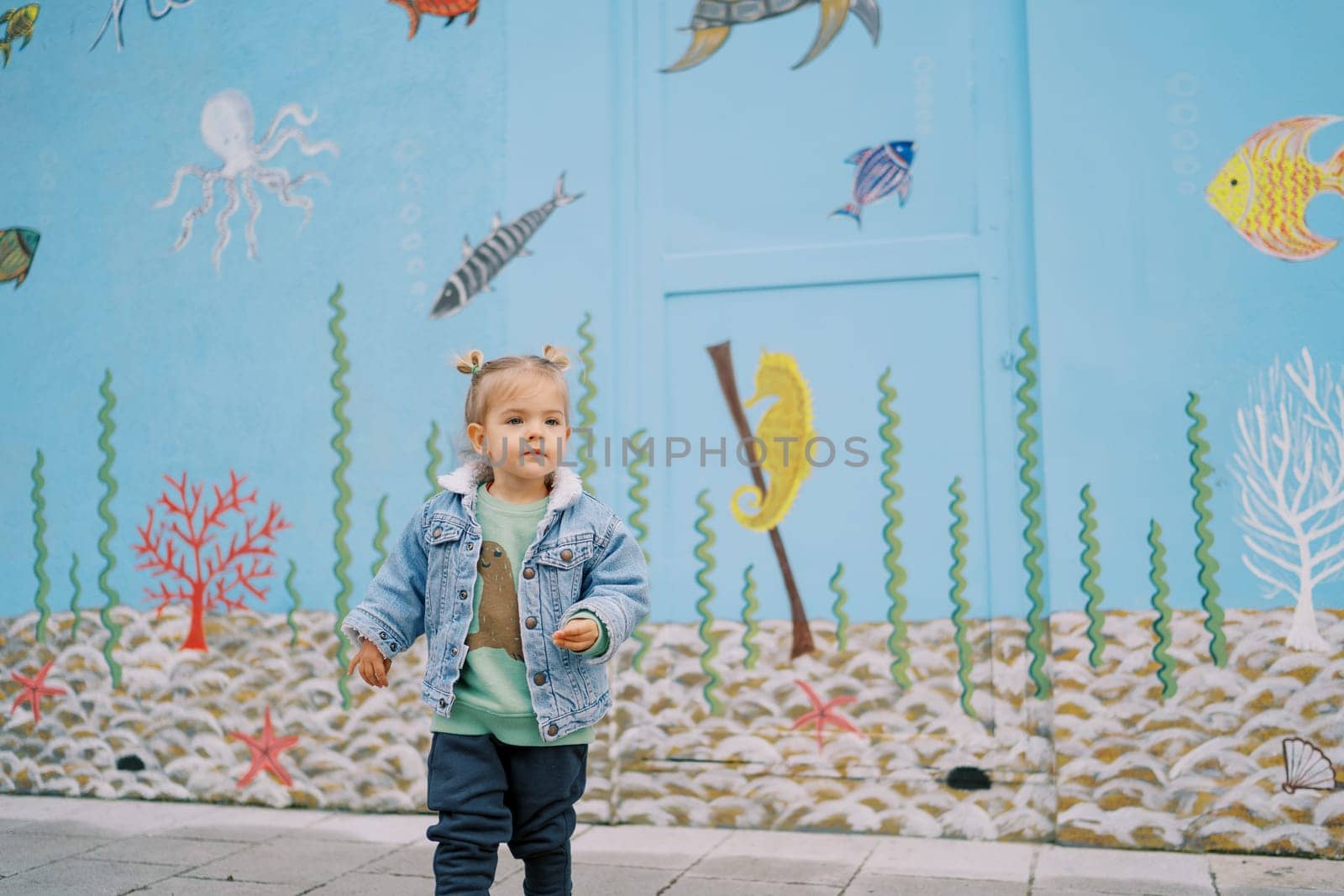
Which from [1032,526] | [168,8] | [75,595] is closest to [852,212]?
[1032,526]

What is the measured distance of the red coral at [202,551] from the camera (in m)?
4.02

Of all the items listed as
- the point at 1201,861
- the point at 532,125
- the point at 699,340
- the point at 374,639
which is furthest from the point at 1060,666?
the point at 532,125

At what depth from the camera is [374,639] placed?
2391 mm

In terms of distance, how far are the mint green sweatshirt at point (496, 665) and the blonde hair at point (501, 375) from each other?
0.83 feet

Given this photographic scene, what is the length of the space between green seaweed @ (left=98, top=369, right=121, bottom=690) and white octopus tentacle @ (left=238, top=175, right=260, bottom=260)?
682 millimetres

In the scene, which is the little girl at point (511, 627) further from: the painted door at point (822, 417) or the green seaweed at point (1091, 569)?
the green seaweed at point (1091, 569)

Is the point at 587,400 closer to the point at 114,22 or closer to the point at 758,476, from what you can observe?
the point at 758,476

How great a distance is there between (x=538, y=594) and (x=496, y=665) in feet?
0.54

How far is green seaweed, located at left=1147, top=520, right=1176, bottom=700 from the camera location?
128 inches

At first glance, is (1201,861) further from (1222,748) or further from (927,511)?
(927,511)

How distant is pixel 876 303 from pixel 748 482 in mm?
649

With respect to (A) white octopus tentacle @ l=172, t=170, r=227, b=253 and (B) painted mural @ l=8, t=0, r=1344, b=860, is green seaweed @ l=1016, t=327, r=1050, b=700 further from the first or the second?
(A) white octopus tentacle @ l=172, t=170, r=227, b=253

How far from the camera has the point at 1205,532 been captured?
3.25m

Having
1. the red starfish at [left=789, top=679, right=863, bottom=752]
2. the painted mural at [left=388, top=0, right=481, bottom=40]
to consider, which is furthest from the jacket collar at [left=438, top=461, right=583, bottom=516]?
the painted mural at [left=388, top=0, right=481, bottom=40]
